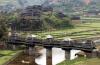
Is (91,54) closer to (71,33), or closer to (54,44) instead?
(54,44)

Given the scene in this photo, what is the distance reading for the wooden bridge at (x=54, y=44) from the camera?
149ft

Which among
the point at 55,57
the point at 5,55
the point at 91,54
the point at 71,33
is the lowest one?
the point at 55,57

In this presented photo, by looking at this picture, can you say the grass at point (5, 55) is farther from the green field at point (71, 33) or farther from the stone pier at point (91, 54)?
the green field at point (71, 33)

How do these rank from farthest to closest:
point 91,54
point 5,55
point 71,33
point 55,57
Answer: point 71,33 → point 55,57 → point 5,55 → point 91,54

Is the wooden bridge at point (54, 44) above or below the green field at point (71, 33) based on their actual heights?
above

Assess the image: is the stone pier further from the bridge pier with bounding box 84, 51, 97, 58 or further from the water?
the water

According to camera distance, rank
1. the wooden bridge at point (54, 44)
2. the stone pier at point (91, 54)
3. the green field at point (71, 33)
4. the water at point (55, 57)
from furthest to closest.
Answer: the green field at point (71, 33)
the water at point (55, 57)
the wooden bridge at point (54, 44)
the stone pier at point (91, 54)

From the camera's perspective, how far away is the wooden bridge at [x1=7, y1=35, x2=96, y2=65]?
45.5 m

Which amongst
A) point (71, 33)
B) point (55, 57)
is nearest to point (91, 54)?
point (55, 57)

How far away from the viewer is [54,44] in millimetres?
49344

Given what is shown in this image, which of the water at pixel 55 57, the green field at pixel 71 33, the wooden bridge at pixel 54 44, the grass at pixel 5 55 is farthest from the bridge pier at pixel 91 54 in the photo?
the green field at pixel 71 33

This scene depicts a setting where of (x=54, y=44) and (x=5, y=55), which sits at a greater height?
(x=54, y=44)

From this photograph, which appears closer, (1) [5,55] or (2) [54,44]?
(2) [54,44]

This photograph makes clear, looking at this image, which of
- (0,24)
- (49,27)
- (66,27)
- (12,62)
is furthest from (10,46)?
(66,27)
